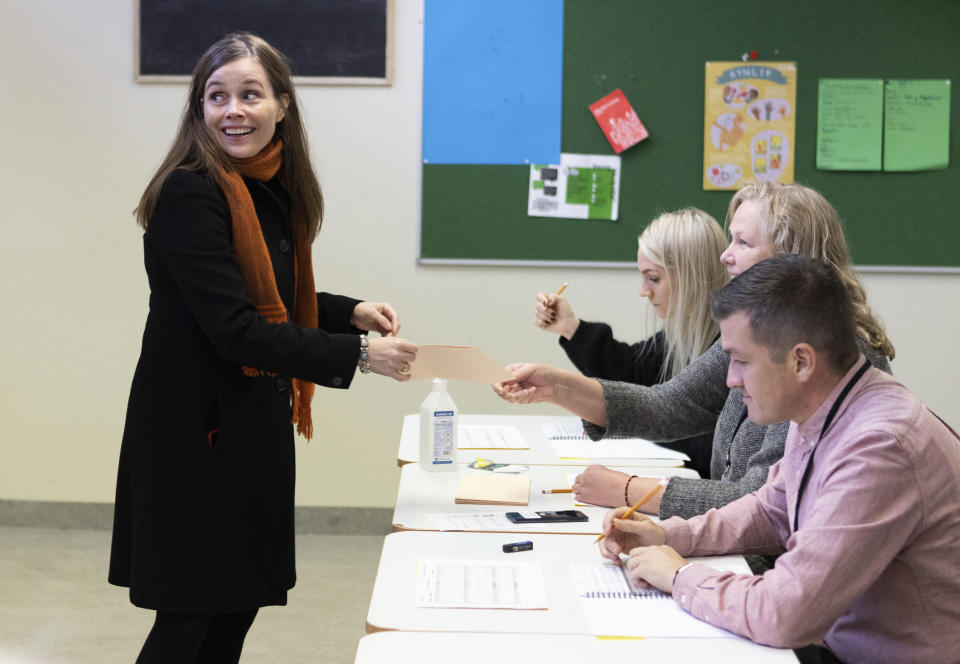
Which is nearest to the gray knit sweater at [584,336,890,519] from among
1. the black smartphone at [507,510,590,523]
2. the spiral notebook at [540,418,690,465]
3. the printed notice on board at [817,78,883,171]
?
the spiral notebook at [540,418,690,465]

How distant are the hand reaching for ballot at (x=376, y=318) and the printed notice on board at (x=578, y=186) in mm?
1808

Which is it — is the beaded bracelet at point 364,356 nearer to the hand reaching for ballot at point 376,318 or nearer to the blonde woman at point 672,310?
the hand reaching for ballot at point 376,318

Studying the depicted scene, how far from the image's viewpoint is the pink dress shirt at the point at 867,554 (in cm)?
123

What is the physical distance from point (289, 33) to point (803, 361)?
3.20m

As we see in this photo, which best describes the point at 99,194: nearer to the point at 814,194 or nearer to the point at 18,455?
the point at 18,455

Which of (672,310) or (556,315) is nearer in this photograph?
(672,310)

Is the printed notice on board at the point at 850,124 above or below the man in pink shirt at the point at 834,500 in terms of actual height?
above

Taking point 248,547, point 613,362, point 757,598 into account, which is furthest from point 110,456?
point 757,598

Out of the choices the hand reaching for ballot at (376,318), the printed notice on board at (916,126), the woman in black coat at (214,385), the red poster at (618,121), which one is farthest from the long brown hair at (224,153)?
the printed notice on board at (916,126)

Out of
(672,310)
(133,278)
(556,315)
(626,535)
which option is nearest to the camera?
(626,535)

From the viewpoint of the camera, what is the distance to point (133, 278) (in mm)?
4152

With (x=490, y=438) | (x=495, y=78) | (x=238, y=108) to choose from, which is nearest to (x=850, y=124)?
(x=495, y=78)

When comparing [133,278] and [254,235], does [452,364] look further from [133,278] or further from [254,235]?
[133,278]

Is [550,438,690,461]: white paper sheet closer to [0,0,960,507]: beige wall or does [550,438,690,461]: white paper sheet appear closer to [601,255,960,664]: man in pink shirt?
[601,255,960,664]: man in pink shirt
